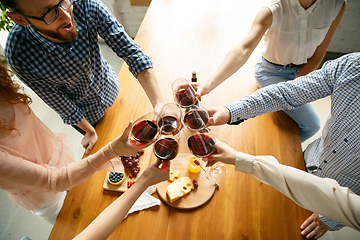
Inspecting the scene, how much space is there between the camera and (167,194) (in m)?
1.22

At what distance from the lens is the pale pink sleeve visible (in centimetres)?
98

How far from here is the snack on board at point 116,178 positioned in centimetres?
126

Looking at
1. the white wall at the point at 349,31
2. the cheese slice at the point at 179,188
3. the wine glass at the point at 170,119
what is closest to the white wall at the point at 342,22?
the white wall at the point at 349,31

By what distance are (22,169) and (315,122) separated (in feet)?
6.33

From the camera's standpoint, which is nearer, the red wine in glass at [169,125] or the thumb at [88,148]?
the red wine in glass at [169,125]

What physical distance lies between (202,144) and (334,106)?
0.92 meters

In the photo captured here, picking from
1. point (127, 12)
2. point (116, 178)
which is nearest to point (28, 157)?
point (116, 178)

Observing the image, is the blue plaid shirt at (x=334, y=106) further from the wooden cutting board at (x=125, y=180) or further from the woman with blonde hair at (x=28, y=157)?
the woman with blonde hair at (x=28, y=157)

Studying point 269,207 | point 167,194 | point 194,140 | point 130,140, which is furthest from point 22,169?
point 269,207

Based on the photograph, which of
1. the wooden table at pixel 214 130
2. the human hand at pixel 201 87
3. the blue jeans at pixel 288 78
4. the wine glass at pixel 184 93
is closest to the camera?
the wooden table at pixel 214 130

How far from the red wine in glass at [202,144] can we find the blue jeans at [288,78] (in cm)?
82

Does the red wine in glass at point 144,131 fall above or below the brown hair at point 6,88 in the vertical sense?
below

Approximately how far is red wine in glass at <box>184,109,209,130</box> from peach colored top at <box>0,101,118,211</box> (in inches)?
17.4

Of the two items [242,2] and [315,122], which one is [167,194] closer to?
[315,122]
